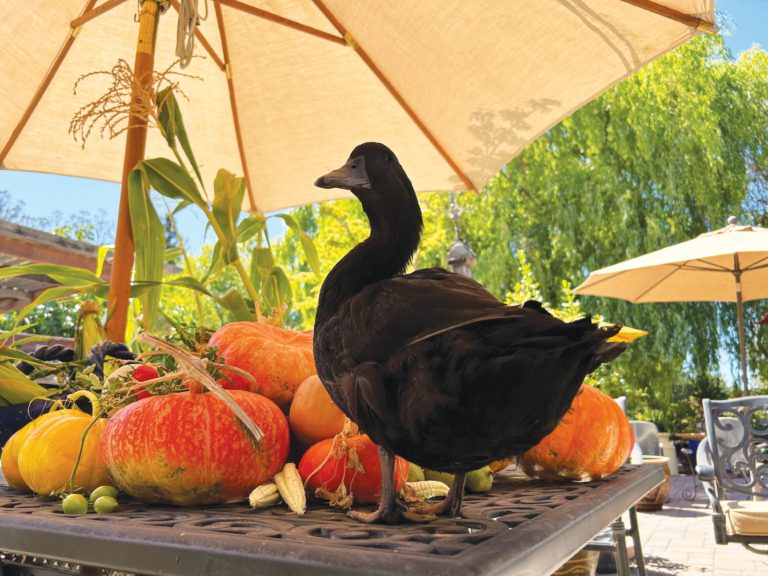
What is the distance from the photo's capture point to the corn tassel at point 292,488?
0.96 meters

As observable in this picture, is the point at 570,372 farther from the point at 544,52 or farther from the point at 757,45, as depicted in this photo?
the point at 757,45

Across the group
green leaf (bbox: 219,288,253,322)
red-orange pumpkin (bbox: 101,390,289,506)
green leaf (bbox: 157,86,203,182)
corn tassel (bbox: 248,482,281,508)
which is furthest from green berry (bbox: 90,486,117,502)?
green leaf (bbox: 157,86,203,182)

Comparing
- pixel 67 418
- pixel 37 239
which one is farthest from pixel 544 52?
pixel 37 239

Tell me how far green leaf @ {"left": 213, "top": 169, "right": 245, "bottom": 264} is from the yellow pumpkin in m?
0.86

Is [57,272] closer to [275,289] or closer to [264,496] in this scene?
[275,289]

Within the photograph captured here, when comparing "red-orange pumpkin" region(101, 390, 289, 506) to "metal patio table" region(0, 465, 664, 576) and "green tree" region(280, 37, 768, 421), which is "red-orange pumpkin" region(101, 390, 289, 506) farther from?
"green tree" region(280, 37, 768, 421)

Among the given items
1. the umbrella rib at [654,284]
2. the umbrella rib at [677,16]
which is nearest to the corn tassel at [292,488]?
the umbrella rib at [677,16]

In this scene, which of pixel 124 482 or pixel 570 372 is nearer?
pixel 570 372

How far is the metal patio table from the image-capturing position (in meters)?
0.59

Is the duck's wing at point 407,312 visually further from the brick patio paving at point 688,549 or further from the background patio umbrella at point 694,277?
the background patio umbrella at point 694,277

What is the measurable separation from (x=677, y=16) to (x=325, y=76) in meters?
1.44

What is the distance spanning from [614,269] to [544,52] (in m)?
5.16

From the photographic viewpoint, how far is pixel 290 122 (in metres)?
3.02

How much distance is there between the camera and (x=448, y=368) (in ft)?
2.62
